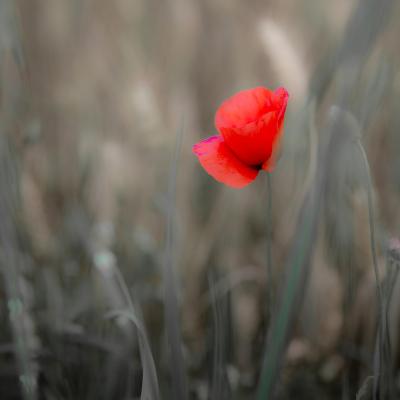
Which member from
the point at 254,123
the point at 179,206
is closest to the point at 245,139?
the point at 254,123

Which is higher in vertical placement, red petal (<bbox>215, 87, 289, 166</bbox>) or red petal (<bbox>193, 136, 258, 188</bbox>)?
red petal (<bbox>215, 87, 289, 166</bbox>)

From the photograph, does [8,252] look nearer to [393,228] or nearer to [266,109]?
[266,109]

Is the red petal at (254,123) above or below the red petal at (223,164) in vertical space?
above

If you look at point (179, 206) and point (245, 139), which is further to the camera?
point (179, 206)

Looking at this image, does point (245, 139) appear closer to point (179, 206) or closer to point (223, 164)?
point (223, 164)

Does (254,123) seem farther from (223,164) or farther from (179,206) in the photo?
(179,206)
